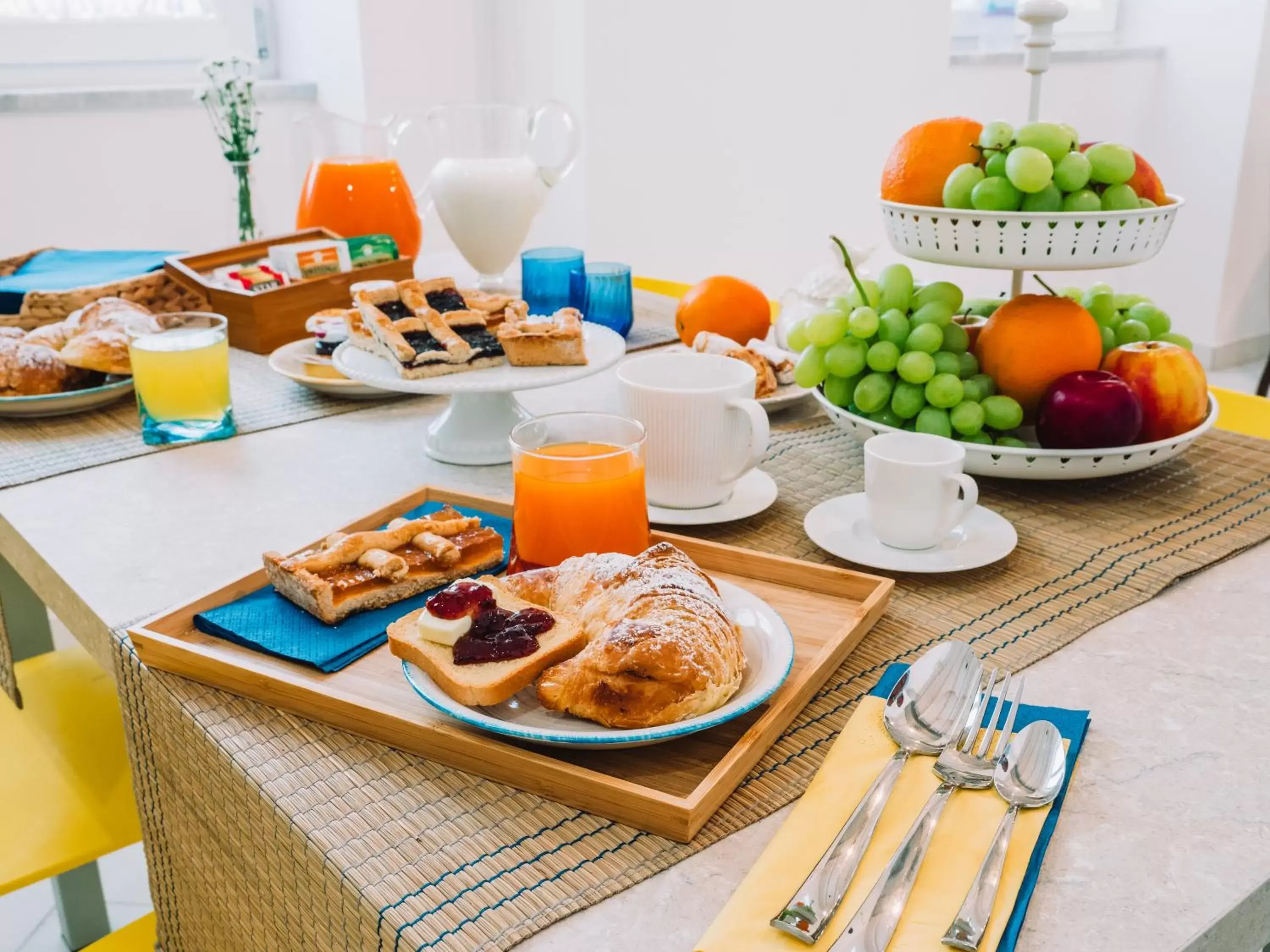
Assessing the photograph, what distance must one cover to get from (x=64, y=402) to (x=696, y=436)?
2.55ft

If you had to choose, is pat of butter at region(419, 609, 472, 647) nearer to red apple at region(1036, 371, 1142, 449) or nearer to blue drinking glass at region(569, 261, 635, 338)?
red apple at region(1036, 371, 1142, 449)

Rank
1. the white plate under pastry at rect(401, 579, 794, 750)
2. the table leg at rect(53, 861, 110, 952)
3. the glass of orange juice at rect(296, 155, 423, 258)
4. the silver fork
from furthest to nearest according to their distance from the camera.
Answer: the glass of orange juice at rect(296, 155, 423, 258), the table leg at rect(53, 861, 110, 952), the white plate under pastry at rect(401, 579, 794, 750), the silver fork

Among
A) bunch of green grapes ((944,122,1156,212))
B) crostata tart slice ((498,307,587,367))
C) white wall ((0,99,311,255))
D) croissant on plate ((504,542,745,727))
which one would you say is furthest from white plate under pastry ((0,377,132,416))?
white wall ((0,99,311,255))

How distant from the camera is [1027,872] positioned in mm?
536

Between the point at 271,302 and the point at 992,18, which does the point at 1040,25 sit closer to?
the point at 271,302

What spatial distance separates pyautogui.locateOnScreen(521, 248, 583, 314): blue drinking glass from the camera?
1502 mm

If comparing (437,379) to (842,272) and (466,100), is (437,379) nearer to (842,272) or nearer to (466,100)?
(842,272)

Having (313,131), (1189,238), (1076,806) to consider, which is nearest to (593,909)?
(1076,806)

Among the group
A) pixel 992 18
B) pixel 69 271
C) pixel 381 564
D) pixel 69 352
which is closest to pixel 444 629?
pixel 381 564

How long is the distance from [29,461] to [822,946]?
0.99 m

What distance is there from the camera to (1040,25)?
1.12 metres

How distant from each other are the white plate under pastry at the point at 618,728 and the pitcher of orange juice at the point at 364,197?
126 cm

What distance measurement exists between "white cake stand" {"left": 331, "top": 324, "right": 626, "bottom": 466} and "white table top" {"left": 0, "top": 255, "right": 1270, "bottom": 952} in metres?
0.03

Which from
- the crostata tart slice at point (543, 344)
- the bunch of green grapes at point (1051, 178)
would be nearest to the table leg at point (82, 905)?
the crostata tart slice at point (543, 344)
